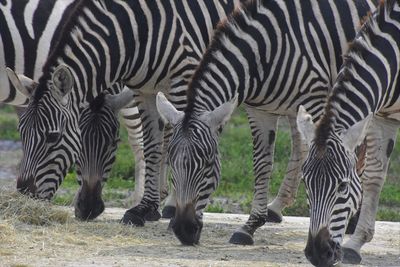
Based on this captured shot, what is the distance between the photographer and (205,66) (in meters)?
10.9

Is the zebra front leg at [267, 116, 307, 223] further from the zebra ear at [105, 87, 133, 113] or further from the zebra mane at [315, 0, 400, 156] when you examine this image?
the zebra mane at [315, 0, 400, 156]

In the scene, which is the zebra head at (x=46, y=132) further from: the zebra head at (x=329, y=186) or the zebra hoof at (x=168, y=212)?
the zebra head at (x=329, y=186)

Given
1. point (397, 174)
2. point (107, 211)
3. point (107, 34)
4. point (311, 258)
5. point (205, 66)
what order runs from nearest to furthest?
1. point (311, 258)
2. point (205, 66)
3. point (107, 34)
4. point (107, 211)
5. point (397, 174)

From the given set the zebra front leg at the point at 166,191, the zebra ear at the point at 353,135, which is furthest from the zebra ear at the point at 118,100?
the zebra ear at the point at 353,135

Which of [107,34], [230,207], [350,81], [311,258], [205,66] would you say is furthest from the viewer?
[230,207]

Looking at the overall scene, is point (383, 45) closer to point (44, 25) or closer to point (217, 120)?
point (217, 120)

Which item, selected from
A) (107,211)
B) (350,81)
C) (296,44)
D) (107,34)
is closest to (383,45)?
(350,81)

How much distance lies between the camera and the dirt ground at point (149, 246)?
9.76 metres

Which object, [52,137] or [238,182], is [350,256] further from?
[238,182]

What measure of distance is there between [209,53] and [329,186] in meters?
2.20

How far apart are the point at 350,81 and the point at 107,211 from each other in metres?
4.23

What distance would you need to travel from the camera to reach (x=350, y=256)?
10414 mm

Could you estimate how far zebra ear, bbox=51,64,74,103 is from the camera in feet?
36.5

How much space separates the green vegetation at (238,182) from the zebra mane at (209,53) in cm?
352
